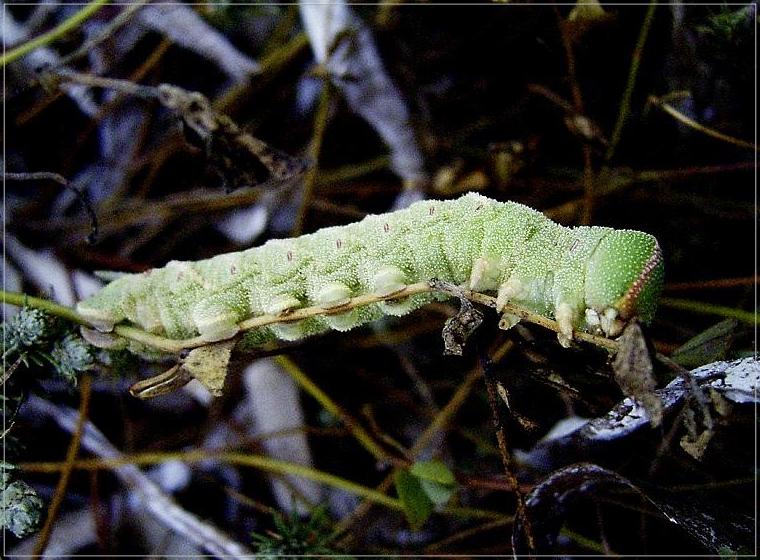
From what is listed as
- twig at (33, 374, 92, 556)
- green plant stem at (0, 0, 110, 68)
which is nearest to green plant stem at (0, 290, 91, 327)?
twig at (33, 374, 92, 556)

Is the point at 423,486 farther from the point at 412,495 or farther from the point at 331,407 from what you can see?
the point at 331,407

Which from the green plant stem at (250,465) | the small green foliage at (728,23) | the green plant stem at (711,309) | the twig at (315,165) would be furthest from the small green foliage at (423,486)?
the small green foliage at (728,23)

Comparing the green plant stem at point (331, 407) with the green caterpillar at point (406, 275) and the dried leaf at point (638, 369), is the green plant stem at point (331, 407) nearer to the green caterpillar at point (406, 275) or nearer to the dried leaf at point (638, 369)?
the green caterpillar at point (406, 275)

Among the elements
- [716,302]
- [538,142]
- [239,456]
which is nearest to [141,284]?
[239,456]

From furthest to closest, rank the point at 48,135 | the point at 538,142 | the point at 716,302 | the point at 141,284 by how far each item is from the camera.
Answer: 1. the point at 48,135
2. the point at 538,142
3. the point at 716,302
4. the point at 141,284

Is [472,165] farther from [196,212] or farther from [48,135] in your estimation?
[48,135]

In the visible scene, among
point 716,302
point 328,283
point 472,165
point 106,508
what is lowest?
point 106,508

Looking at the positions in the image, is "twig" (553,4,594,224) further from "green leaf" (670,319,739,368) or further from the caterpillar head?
the caterpillar head
